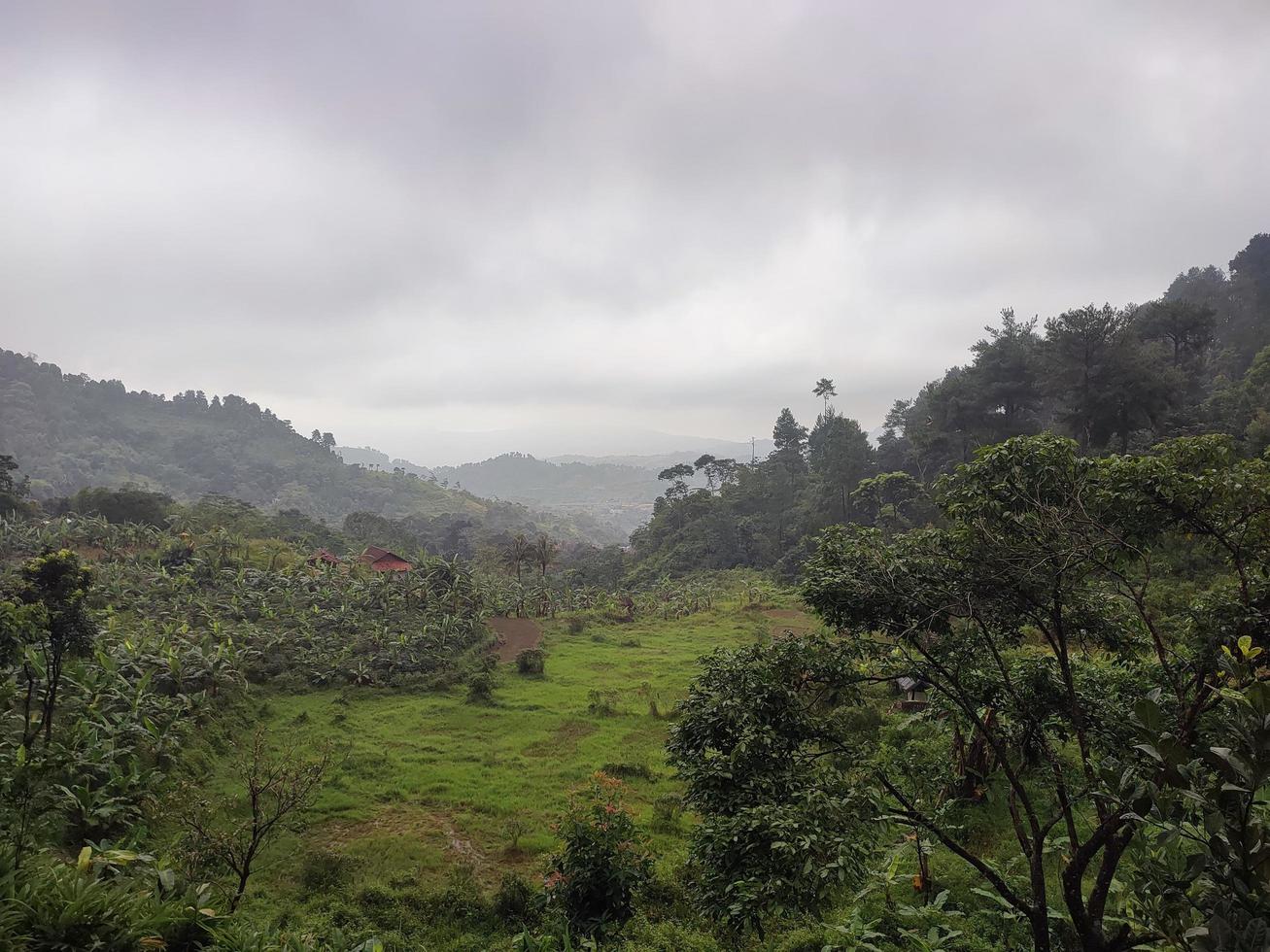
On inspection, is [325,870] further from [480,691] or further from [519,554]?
[519,554]

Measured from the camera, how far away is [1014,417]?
138 feet

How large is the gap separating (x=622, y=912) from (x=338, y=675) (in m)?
17.0

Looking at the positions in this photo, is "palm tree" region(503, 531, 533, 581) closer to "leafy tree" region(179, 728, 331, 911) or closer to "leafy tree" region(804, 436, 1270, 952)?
"leafy tree" region(179, 728, 331, 911)

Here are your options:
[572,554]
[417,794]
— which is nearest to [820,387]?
[572,554]

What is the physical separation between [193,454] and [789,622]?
126111 mm

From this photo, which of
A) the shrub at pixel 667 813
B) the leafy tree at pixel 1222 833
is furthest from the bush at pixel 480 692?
the leafy tree at pixel 1222 833

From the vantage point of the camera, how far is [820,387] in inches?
2699

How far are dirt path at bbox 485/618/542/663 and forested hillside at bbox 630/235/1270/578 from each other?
1423 cm

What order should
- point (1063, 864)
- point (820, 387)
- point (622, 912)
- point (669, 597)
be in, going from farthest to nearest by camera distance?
1. point (820, 387)
2. point (669, 597)
3. point (1063, 864)
4. point (622, 912)

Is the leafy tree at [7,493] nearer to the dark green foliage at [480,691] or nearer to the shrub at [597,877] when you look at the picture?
the dark green foliage at [480,691]

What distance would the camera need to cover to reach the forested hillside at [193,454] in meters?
99.2

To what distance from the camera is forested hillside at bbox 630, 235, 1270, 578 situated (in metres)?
29.8

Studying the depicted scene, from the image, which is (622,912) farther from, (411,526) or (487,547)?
(411,526)

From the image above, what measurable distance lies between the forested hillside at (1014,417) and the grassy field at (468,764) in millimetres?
7896
